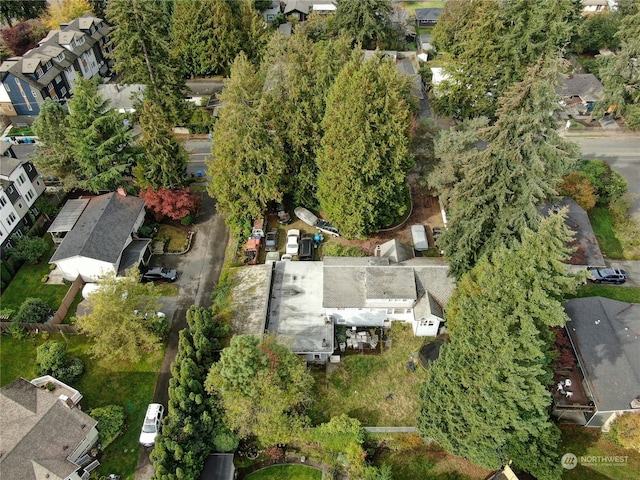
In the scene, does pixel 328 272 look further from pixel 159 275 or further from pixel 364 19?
pixel 364 19

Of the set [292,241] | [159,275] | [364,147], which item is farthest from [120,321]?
[364,147]

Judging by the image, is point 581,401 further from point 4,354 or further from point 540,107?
point 4,354

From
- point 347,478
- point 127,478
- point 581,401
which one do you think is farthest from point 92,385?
point 581,401

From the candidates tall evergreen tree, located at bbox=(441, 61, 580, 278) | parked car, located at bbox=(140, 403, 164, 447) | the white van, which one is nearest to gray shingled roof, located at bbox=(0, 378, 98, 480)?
parked car, located at bbox=(140, 403, 164, 447)

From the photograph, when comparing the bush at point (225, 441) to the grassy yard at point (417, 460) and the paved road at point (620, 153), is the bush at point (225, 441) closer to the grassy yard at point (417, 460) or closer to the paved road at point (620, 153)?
the grassy yard at point (417, 460)

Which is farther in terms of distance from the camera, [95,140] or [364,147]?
[95,140]

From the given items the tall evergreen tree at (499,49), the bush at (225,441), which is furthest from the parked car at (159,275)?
the tall evergreen tree at (499,49)
